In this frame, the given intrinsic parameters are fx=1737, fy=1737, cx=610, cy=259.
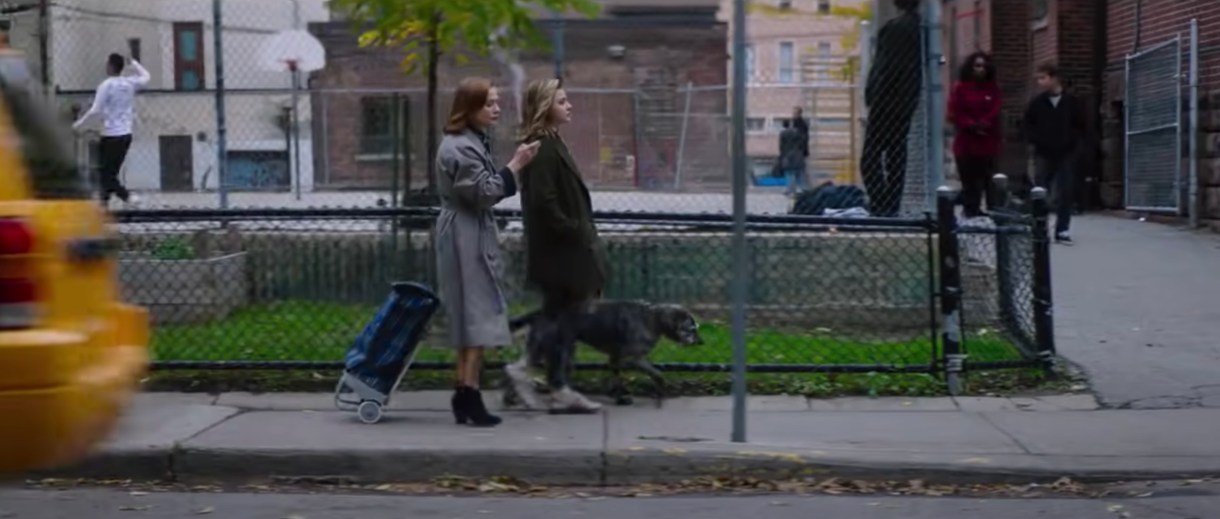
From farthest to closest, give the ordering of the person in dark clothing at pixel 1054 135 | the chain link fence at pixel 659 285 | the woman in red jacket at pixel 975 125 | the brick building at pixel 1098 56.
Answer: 1. the brick building at pixel 1098 56
2. the person in dark clothing at pixel 1054 135
3. the woman in red jacket at pixel 975 125
4. the chain link fence at pixel 659 285

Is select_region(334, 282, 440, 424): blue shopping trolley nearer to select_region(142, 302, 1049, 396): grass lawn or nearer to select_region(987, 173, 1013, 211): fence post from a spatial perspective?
select_region(142, 302, 1049, 396): grass lawn

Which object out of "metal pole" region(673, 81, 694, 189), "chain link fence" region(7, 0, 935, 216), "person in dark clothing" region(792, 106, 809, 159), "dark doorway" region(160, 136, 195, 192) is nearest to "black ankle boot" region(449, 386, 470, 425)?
"chain link fence" region(7, 0, 935, 216)

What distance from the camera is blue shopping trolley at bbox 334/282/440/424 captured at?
877 cm

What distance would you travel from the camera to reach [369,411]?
8.77 metres

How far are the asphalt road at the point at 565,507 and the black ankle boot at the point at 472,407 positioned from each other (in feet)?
3.28

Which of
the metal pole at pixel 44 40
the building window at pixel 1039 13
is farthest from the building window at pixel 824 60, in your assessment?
the metal pole at pixel 44 40

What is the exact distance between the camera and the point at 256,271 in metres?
10.6

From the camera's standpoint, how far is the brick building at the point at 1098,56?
16.9 metres

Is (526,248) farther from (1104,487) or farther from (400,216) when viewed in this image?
(1104,487)

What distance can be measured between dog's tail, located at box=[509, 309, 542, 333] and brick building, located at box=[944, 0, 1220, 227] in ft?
31.5

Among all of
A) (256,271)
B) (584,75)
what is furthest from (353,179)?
(584,75)

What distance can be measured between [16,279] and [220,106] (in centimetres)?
747

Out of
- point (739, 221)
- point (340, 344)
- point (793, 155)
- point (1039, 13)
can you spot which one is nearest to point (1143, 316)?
point (739, 221)

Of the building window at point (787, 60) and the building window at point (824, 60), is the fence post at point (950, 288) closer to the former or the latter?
the building window at point (824, 60)
